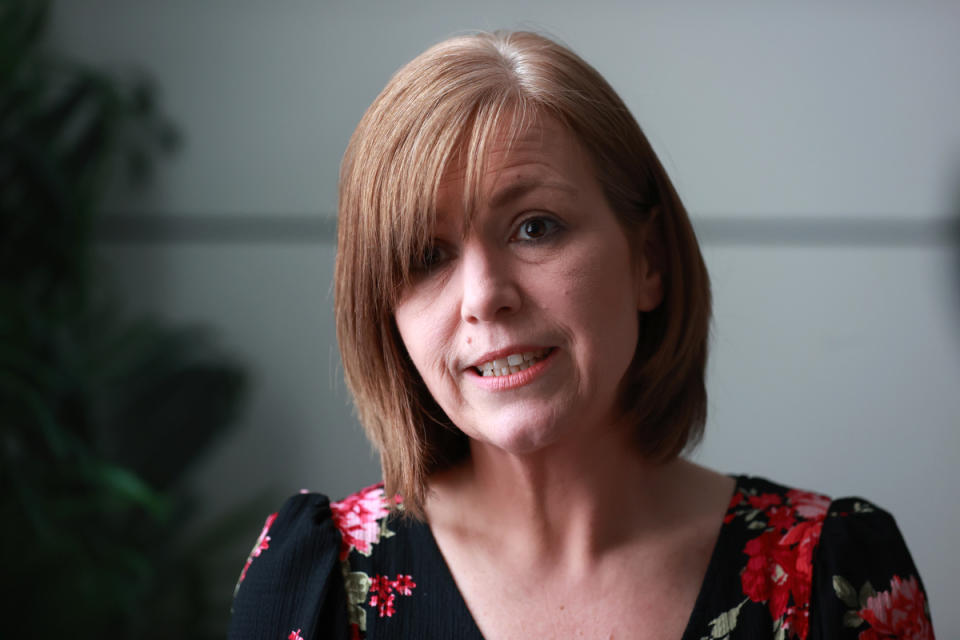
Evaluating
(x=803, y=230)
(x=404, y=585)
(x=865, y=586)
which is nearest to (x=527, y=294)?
(x=404, y=585)

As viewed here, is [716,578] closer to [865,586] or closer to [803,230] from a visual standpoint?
[865,586]

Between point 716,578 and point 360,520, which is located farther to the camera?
point 360,520

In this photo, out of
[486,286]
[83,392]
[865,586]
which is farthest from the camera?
[83,392]

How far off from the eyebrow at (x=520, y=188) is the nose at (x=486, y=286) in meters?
A: 0.05

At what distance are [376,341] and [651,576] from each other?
42cm

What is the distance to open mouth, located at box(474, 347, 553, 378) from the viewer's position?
1005mm

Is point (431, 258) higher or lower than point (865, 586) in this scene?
higher

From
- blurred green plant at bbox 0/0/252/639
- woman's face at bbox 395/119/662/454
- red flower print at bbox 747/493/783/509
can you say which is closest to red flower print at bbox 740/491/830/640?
red flower print at bbox 747/493/783/509

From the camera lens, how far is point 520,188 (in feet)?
3.25

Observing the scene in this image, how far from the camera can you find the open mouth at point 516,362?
1.00 metres

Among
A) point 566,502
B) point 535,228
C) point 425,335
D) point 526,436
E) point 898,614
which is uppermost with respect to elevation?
point 535,228

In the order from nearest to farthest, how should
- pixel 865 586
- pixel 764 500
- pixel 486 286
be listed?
1. pixel 486 286
2. pixel 865 586
3. pixel 764 500

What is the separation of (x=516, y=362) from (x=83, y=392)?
152cm

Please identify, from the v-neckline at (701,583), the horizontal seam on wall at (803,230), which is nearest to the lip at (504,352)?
the v-neckline at (701,583)
